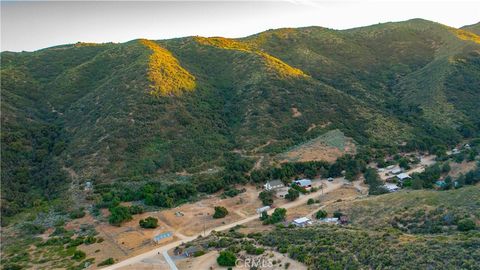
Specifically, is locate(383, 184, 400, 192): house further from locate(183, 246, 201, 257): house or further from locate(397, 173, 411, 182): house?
locate(183, 246, 201, 257): house

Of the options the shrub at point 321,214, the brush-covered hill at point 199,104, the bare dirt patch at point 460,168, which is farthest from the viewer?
the brush-covered hill at point 199,104

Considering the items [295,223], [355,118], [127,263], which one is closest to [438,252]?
[295,223]

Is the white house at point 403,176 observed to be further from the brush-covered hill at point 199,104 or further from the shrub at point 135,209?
the shrub at point 135,209

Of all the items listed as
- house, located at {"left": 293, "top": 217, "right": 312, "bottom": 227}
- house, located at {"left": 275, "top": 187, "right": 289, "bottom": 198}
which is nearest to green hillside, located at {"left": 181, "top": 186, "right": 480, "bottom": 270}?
house, located at {"left": 293, "top": 217, "right": 312, "bottom": 227}

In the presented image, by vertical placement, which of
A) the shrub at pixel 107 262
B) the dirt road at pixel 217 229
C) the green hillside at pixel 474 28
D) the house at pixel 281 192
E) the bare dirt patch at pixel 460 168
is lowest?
the dirt road at pixel 217 229

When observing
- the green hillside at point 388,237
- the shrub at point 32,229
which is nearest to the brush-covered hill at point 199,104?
the shrub at point 32,229

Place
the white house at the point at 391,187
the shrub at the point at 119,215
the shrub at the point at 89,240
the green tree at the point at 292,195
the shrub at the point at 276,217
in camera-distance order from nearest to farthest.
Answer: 1. the shrub at the point at 89,240
2. the shrub at the point at 276,217
3. the shrub at the point at 119,215
4. the white house at the point at 391,187
5. the green tree at the point at 292,195
